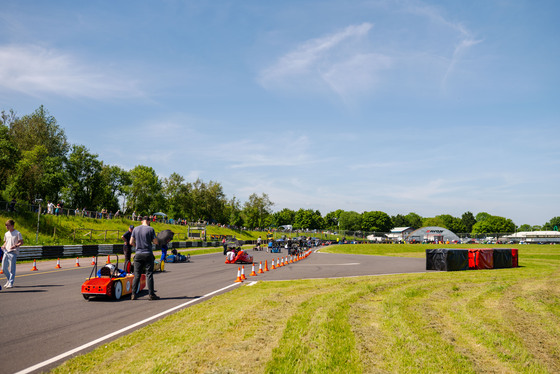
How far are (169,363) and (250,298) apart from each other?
594 centimetres

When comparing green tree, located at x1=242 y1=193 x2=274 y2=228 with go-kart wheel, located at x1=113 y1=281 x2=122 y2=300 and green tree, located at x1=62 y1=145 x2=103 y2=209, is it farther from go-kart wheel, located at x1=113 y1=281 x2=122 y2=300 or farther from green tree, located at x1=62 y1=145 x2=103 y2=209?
go-kart wheel, located at x1=113 y1=281 x2=122 y2=300

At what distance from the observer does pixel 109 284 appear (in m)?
10.4

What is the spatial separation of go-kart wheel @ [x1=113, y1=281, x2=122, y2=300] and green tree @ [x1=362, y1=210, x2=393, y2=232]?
180m

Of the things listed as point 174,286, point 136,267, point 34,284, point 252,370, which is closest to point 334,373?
point 252,370

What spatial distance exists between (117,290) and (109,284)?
15.2 inches

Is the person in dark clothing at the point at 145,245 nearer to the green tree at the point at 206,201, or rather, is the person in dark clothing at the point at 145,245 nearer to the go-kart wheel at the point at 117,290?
the go-kart wheel at the point at 117,290

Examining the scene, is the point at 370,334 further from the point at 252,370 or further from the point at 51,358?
the point at 51,358

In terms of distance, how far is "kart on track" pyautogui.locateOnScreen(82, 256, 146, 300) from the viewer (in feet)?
33.7

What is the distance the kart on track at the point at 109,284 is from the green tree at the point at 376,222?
179 m

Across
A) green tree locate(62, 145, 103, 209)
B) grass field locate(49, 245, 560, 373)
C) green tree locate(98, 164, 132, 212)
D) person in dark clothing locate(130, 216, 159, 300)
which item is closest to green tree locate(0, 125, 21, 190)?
green tree locate(62, 145, 103, 209)

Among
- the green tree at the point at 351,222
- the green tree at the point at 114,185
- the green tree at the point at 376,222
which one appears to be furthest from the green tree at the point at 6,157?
the green tree at the point at 376,222

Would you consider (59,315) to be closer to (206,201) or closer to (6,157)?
(6,157)

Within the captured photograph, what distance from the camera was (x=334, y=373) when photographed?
17.1 ft

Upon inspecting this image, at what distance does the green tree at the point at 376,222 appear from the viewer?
18562 centimetres
